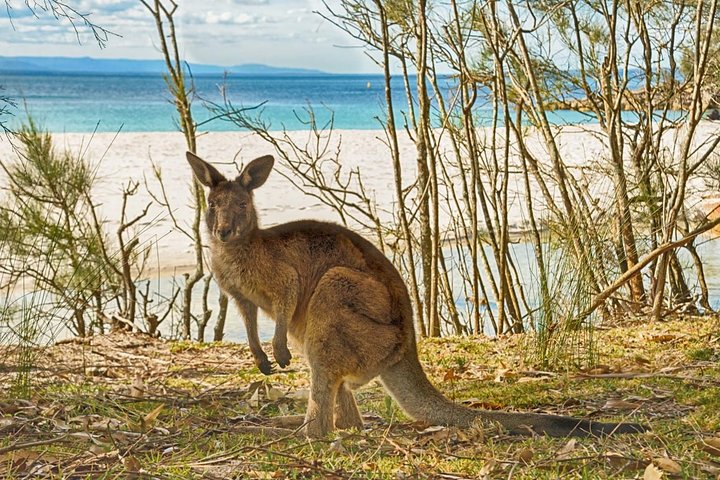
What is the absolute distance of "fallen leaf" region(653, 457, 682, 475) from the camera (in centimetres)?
274

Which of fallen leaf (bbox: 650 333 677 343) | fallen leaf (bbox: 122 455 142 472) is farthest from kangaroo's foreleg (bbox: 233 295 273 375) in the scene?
fallen leaf (bbox: 650 333 677 343)

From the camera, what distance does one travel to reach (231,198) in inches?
147

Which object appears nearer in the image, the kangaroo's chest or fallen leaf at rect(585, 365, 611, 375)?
the kangaroo's chest

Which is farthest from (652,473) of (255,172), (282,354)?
(255,172)

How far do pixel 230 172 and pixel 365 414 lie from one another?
1481 centimetres

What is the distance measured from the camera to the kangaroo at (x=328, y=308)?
335 cm

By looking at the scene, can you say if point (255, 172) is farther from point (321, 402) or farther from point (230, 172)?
point (230, 172)

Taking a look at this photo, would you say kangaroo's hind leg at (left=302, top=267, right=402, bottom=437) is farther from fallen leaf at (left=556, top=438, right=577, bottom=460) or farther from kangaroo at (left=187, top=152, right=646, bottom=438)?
fallen leaf at (left=556, top=438, right=577, bottom=460)

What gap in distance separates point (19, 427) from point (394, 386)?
4.64 ft

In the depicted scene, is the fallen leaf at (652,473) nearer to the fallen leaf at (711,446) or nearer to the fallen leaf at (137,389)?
the fallen leaf at (711,446)

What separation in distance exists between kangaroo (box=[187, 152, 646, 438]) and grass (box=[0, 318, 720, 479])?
0.29 ft

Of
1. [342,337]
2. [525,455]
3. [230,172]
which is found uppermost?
[342,337]

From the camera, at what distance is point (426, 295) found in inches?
246

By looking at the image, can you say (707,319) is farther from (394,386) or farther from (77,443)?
(77,443)
